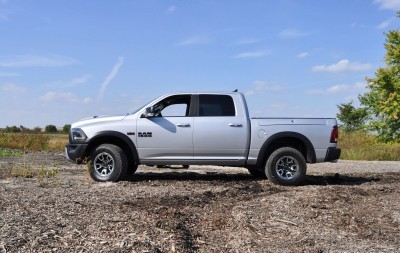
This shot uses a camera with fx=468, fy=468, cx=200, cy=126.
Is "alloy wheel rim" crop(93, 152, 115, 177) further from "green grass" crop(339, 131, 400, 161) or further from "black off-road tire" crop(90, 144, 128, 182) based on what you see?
"green grass" crop(339, 131, 400, 161)

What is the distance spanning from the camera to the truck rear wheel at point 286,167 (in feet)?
33.0

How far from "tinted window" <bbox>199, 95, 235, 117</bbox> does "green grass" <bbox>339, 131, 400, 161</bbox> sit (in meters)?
14.0

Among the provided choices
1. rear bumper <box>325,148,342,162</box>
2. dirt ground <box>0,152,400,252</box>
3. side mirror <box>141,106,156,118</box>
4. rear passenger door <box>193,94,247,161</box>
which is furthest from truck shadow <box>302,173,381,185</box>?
side mirror <box>141,106,156,118</box>

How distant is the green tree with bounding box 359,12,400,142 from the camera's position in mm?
27891

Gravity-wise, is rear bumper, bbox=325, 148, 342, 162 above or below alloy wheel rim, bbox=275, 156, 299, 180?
above

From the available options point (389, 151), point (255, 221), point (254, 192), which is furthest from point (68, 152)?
point (389, 151)

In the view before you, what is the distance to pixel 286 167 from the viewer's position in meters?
10.2

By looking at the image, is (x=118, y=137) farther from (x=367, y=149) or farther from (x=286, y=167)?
(x=367, y=149)

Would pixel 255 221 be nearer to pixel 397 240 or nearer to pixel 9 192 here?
pixel 397 240

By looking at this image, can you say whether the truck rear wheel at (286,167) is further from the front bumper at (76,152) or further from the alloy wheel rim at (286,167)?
the front bumper at (76,152)

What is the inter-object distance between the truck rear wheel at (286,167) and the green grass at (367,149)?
1356 centimetres

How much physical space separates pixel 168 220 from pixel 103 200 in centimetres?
166

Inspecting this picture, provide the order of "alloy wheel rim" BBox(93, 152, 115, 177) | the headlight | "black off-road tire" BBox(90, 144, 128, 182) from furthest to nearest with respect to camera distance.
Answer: the headlight → "alloy wheel rim" BBox(93, 152, 115, 177) → "black off-road tire" BBox(90, 144, 128, 182)

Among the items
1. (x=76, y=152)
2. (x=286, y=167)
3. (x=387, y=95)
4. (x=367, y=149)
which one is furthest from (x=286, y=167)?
(x=387, y=95)
